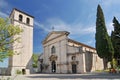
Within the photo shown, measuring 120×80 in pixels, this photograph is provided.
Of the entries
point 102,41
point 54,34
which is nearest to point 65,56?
point 54,34

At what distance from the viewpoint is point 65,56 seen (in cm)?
3122

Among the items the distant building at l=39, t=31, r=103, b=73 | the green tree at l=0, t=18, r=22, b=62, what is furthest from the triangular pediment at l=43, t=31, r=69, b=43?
the green tree at l=0, t=18, r=22, b=62

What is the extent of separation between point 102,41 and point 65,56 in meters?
8.28

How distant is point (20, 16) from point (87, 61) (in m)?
16.2

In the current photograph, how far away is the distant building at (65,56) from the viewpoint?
28.7 m

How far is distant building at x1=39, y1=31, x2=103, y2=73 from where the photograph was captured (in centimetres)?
2872

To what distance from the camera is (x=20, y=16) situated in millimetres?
29484

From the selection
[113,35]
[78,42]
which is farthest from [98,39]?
[78,42]

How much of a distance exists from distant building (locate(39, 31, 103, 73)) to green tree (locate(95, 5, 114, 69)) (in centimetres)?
306

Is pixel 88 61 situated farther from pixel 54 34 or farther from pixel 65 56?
pixel 54 34

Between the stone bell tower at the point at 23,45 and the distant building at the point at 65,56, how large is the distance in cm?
667

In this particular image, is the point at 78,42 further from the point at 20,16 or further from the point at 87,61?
the point at 20,16

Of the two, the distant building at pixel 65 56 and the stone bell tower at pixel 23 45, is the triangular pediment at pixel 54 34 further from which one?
the stone bell tower at pixel 23 45

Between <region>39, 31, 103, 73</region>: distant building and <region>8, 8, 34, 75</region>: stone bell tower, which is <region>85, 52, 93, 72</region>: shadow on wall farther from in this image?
<region>8, 8, 34, 75</region>: stone bell tower
